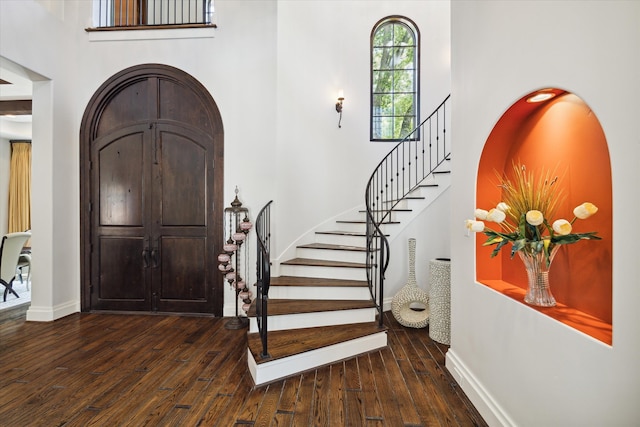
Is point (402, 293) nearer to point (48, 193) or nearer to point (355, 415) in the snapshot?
point (355, 415)

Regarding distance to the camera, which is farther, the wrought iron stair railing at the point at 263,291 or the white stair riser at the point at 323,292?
the white stair riser at the point at 323,292

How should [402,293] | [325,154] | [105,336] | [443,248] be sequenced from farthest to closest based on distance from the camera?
[325,154], [443,248], [402,293], [105,336]

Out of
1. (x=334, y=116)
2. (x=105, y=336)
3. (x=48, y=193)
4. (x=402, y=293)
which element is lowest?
(x=105, y=336)

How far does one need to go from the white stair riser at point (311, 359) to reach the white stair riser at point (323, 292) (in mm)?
521

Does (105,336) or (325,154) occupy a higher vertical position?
(325,154)

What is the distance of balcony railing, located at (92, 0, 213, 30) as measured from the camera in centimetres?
411

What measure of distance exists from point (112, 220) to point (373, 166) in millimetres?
3912

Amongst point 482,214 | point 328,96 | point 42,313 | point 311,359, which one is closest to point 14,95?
point 42,313

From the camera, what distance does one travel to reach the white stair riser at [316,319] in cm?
307

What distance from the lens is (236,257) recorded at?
3.82m

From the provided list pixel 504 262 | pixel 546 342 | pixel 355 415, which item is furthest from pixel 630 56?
pixel 355 415

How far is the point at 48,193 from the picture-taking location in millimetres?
3844

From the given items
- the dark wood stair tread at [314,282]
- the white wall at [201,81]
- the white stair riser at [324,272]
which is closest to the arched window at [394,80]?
the white wall at [201,81]

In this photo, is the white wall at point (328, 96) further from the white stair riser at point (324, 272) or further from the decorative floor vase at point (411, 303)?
the decorative floor vase at point (411, 303)
